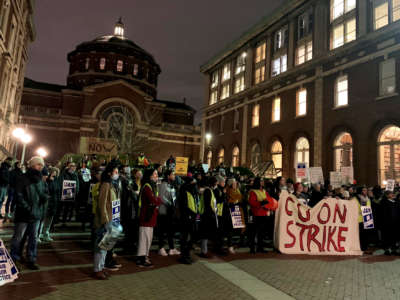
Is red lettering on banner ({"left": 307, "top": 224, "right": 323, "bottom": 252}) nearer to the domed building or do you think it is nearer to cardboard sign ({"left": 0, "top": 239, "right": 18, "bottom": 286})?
cardboard sign ({"left": 0, "top": 239, "right": 18, "bottom": 286})

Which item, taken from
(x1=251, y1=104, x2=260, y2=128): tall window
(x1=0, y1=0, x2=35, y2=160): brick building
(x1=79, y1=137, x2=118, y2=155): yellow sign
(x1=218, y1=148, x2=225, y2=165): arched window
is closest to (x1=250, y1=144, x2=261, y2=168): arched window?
(x1=251, y1=104, x2=260, y2=128): tall window

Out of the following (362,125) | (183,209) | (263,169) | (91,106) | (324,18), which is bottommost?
(183,209)

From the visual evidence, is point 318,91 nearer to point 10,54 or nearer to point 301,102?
point 301,102

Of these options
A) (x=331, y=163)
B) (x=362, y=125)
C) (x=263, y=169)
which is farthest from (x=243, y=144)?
(x=362, y=125)

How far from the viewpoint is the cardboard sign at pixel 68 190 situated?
9656 millimetres

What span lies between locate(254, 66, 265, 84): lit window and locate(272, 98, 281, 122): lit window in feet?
12.5

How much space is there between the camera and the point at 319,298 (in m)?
5.13

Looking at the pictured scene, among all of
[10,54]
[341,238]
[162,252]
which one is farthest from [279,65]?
[162,252]

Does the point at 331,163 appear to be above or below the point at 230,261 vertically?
above

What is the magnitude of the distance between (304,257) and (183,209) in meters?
3.76

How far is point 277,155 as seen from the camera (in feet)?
89.7

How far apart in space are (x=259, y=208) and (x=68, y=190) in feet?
20.4

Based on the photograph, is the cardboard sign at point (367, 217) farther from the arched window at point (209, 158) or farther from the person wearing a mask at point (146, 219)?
the arched window at point (209, 158)

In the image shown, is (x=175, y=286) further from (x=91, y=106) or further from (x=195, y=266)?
(x=91, y=106)
